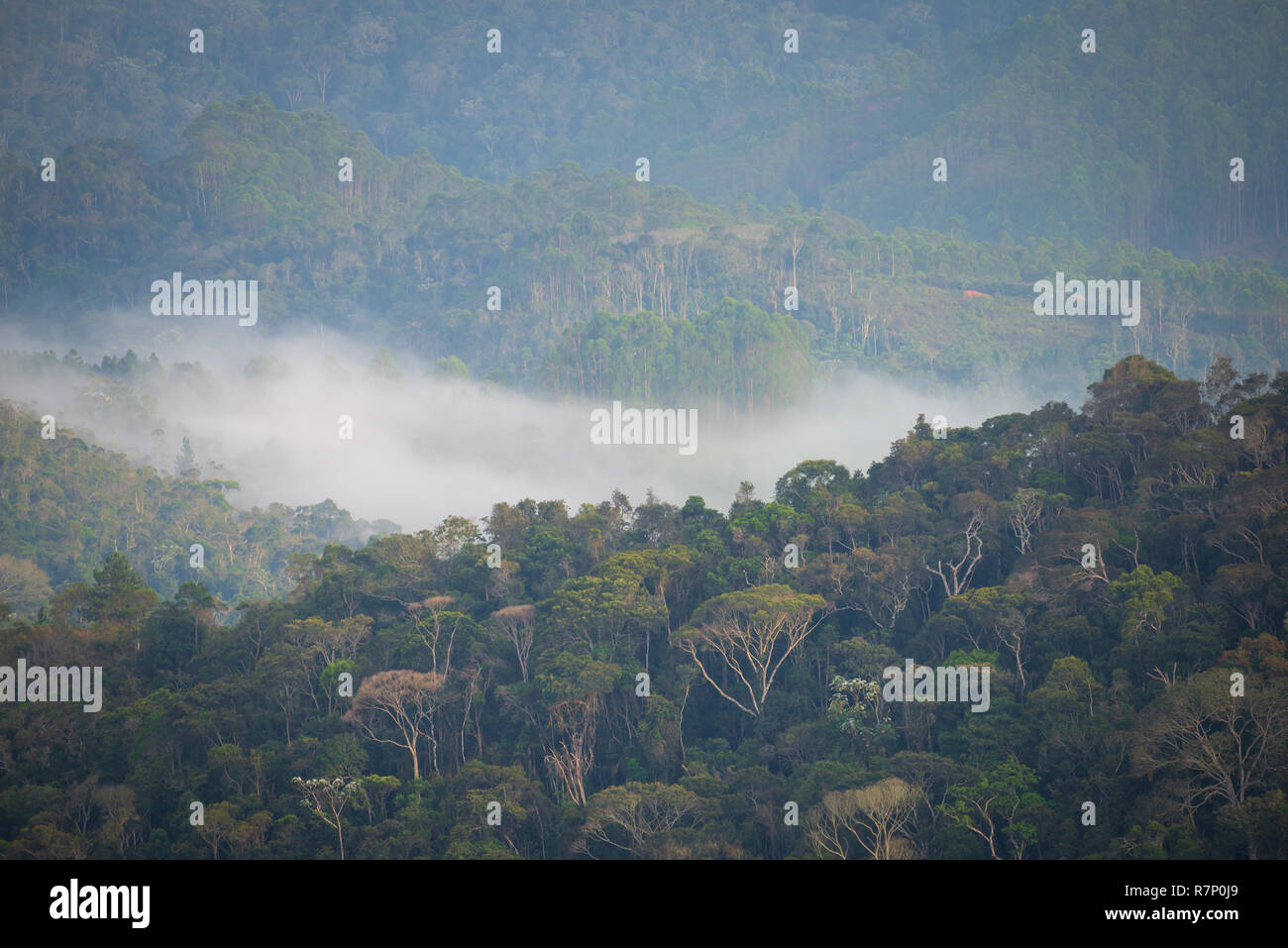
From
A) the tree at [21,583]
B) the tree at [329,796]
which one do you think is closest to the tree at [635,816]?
the tree at [329,796]

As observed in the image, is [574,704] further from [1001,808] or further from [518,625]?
[1001,808]

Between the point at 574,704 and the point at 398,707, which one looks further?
the point at 398,707

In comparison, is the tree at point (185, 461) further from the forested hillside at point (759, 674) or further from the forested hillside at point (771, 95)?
the forested hillside at point (771, 95)

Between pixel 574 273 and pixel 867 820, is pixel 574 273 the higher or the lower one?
the higher one

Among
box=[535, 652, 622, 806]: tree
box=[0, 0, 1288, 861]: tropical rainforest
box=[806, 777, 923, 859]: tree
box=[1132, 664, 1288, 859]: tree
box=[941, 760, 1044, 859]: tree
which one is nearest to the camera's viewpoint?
box=[1132, 664, 1288, 859]: tree

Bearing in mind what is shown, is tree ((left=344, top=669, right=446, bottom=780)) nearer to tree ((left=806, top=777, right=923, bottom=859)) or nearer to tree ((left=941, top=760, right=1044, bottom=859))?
tree ((left=806, top=777, right=923, bottom=859))

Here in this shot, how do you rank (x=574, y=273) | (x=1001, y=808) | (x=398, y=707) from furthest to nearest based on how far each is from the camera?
(x=574, y=273), (x=398, y=707), (x=1001, y=808)

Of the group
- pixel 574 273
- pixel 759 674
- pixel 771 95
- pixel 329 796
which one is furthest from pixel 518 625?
pixel 771 95

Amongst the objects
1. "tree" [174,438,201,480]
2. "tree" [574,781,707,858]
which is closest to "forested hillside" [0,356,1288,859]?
"tree" [574,781,707,858]
